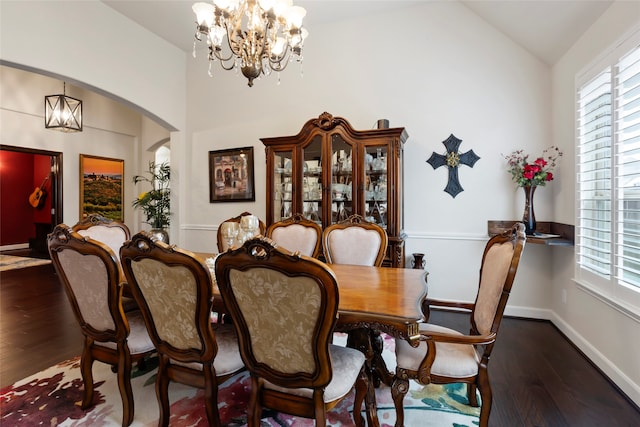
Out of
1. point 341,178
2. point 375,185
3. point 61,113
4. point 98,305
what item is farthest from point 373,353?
point 61,113

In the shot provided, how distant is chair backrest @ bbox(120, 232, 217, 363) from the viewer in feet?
4.41

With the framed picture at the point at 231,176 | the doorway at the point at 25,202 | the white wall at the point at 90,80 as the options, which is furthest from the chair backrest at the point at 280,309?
the doorway at the point at 25,202

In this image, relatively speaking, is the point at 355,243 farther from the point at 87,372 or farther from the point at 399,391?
the point at 87,372

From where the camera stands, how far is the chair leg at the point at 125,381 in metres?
1.70

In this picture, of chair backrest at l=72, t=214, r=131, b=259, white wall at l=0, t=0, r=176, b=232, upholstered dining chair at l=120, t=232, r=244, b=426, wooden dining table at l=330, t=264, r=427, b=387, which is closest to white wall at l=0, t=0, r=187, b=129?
white wall at l=0, t=0, r=176, b=232

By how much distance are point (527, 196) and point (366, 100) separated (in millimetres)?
2004

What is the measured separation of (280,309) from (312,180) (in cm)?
251

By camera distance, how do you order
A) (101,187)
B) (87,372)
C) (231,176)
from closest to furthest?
(87,372) → (231,176) → (101,187)

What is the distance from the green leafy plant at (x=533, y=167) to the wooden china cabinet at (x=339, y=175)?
111 cm

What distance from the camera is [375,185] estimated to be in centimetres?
339

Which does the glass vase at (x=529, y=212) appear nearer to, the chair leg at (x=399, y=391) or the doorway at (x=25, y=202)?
the chair leg at (x=399, y=391)

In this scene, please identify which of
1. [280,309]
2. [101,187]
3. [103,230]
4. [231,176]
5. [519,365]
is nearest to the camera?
[280,309]

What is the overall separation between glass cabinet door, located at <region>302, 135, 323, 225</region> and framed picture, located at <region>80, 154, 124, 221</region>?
5390mm

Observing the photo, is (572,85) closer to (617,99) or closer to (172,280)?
(617,99)
